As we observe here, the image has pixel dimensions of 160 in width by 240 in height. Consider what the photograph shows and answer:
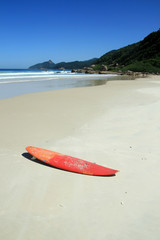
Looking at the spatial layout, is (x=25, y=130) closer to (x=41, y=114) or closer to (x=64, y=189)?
(x=41, y=114)

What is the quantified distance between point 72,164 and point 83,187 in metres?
0.63

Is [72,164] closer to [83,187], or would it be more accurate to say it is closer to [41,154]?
[83,187]

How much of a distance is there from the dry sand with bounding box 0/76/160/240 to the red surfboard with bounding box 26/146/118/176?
0.11 metres

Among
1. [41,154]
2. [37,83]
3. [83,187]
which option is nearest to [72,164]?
[83,187]

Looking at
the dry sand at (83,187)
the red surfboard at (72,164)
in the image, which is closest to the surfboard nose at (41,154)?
the red surfboard at (72,164)

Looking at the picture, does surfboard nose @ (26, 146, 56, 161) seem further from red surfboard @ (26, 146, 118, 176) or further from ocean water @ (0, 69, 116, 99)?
ocean water @ (0, 69, 116, 99)

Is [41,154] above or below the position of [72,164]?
above

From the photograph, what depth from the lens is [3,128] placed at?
621 cm

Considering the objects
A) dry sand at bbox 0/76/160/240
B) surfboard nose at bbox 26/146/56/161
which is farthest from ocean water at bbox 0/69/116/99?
surfboard nose at bbox 26/146/56/161

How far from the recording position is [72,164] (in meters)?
3.77

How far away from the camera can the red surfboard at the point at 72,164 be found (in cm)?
358

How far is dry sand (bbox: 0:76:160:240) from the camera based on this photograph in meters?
2.45

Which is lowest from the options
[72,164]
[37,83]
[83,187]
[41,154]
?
[83,187]

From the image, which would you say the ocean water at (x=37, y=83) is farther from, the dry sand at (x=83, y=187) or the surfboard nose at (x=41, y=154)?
the surfboard nose at (x=41, y=154)
